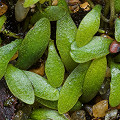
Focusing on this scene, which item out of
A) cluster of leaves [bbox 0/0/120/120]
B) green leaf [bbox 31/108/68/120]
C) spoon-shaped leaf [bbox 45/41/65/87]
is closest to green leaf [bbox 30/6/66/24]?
cluster of leaves [bbox 0/0/120/120]

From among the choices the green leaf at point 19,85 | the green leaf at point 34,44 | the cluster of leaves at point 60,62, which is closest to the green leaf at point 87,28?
the cluster of leaves at point 60,62

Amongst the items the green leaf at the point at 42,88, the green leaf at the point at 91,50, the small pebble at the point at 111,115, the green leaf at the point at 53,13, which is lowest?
the small pebble at the point at 111,115

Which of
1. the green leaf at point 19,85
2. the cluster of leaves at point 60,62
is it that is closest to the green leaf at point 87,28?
the cluster of leaves at point 60,62

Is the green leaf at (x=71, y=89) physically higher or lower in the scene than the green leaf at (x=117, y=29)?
lower

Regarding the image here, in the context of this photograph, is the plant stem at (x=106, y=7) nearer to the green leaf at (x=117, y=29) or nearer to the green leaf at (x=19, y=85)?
the green leaf at (x=117, y=29)

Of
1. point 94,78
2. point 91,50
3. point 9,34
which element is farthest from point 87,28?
point 9,34
